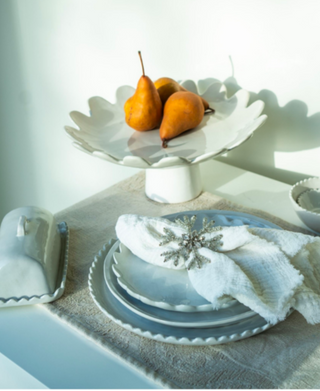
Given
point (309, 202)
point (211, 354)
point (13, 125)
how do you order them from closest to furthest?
point (211, 354)
point (309, 202)
point (13, 125)

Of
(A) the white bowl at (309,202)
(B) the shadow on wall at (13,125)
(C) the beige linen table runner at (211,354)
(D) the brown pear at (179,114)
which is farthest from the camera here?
(B) the shadow on wall at (13,125)

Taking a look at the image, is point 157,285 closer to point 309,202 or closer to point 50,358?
point 50,358

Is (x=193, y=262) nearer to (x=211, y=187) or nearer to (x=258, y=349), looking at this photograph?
(x=258, y=349)

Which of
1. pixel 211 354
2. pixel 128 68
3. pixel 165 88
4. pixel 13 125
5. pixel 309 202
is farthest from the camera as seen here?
pixel 13 125

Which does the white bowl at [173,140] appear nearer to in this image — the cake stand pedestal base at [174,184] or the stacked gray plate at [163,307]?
the cake stand pedestal base at [174,184]

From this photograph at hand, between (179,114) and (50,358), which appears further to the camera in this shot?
(179,114)

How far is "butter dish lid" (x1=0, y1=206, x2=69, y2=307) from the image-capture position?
0.45m

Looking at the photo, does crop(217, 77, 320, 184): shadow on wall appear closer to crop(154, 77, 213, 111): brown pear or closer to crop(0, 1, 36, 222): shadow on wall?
crop(154, 77, 213, 111): brown pear

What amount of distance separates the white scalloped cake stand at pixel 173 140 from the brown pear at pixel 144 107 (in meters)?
0.02

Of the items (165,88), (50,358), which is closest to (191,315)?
(50,358)

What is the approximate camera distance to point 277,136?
75 centimetres

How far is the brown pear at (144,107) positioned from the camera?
0.64 meters

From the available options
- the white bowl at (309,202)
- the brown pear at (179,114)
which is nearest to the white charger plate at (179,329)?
the white bowl at (309,202)

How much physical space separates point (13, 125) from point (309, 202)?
923 millimetres
